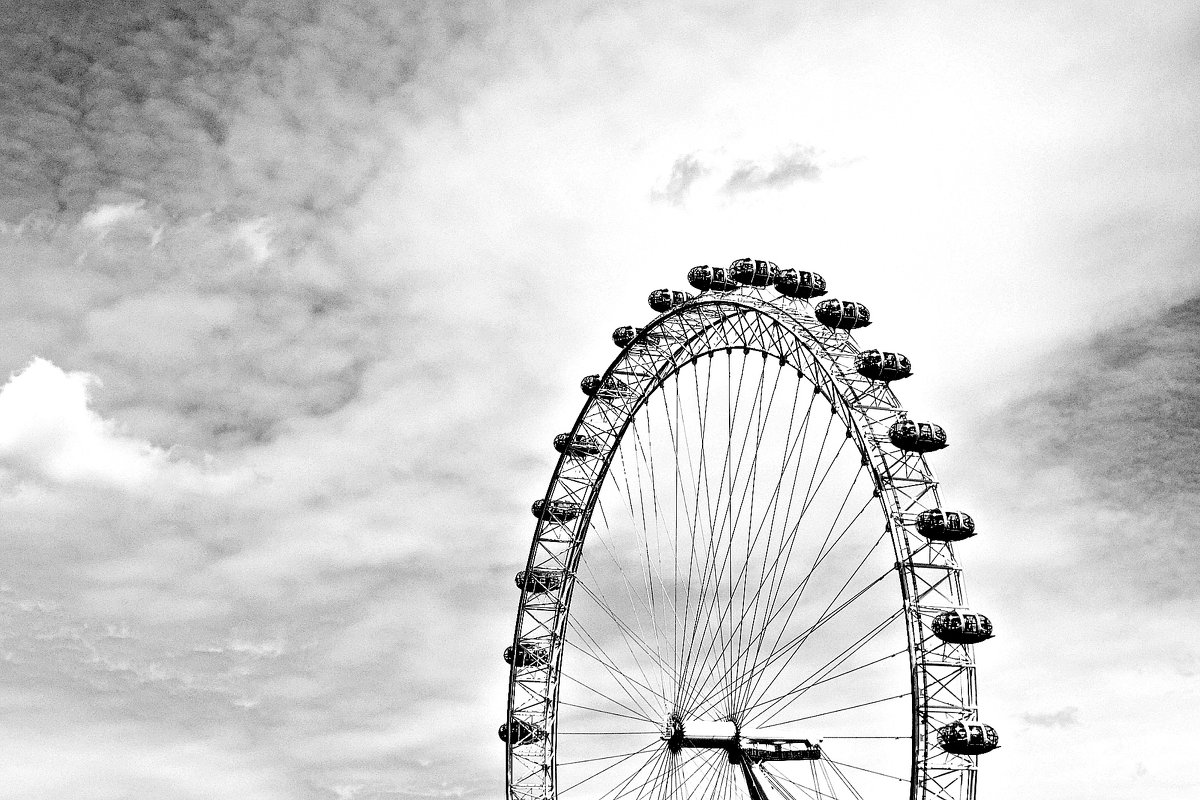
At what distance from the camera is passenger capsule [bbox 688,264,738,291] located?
152 ft

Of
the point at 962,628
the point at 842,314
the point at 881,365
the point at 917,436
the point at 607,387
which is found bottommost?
→ the point at 962,628

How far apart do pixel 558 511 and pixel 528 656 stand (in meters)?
6.49

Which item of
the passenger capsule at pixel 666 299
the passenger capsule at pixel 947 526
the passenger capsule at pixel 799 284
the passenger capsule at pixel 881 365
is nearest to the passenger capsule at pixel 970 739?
the passenger capsule at pixel 947 526

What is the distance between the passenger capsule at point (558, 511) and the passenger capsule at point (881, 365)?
18606mm

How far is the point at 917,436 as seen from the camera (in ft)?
Result: 128

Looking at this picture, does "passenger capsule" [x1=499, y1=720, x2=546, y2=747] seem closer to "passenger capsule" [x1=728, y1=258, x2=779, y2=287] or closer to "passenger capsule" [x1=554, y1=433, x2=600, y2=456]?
"passenger capsule" [x1=554, y1=433, x2=600, y2=456]

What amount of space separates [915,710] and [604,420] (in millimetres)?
22440

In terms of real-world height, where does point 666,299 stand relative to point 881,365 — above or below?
above

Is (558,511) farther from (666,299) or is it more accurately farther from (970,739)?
(970,739)

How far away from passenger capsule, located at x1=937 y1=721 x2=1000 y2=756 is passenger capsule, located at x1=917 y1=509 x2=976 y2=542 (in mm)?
5325

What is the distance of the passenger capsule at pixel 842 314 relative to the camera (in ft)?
139

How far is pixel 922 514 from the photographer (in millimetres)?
37594

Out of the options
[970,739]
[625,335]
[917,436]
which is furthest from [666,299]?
[970,739]

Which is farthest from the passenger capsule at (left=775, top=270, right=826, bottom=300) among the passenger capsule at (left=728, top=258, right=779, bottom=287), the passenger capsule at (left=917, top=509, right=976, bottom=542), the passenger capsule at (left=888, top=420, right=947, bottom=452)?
the passenger capsule at (left=917, top=509, right=976, bottom=542)
